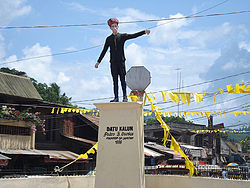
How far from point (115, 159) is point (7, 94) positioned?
1482 centimetres

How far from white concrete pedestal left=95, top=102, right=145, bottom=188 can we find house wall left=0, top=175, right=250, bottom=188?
230 centimetres

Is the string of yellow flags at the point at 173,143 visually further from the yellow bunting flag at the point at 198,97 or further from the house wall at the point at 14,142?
the house wall at the point at 14,142

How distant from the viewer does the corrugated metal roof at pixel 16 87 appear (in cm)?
2247

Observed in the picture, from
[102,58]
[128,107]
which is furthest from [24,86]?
[128,107]

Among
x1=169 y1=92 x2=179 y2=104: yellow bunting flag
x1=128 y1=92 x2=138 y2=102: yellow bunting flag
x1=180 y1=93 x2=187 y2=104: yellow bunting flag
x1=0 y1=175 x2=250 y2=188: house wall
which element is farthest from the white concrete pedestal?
x1=0 y1=175 x2=250 y2=188: house wall

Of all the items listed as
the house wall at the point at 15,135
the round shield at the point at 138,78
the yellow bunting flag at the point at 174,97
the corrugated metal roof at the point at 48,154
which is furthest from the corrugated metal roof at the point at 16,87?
the yellow bunting flag at the point at 174,97

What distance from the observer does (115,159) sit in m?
8.95

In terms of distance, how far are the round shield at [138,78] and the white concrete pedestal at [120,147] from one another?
0.80 metres

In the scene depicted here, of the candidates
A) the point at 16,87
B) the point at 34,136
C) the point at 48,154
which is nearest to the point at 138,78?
the point at 48,154

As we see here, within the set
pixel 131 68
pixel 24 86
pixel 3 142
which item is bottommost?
pixel 3 142

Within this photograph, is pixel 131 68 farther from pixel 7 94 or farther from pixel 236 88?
pixel 7 94

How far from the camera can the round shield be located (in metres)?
9.79

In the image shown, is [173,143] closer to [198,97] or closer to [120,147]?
[198,97]

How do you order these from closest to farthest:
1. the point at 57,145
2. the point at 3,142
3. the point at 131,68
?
the point at 131,68, the point at 3,142, the point at 57,145
